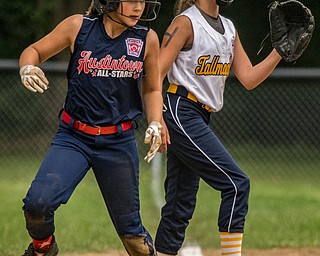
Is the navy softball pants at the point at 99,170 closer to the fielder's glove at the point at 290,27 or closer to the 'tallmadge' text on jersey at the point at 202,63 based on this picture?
the 'tallmadge' text on jersey at the point at 202,63

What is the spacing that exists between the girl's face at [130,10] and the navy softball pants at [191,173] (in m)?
0.84

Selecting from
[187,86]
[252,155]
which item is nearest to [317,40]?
[252,155]

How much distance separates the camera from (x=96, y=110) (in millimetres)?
5059

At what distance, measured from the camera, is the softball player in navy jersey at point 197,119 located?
5648 mm

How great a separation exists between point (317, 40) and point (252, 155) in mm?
5175

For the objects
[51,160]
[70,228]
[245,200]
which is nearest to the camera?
[51,160]

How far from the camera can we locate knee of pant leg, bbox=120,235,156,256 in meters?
5.15

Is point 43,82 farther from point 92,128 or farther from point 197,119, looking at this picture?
point 197,119

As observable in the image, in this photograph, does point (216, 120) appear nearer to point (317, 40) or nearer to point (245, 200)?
point (245, 200)

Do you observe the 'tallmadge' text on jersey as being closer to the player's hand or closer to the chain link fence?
the player's hand

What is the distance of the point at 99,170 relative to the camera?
16.7 ft

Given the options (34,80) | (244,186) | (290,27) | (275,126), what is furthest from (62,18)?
(34,80)

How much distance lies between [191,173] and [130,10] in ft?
4.11

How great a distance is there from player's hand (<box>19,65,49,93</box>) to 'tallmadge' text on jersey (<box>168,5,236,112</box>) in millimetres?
1198
